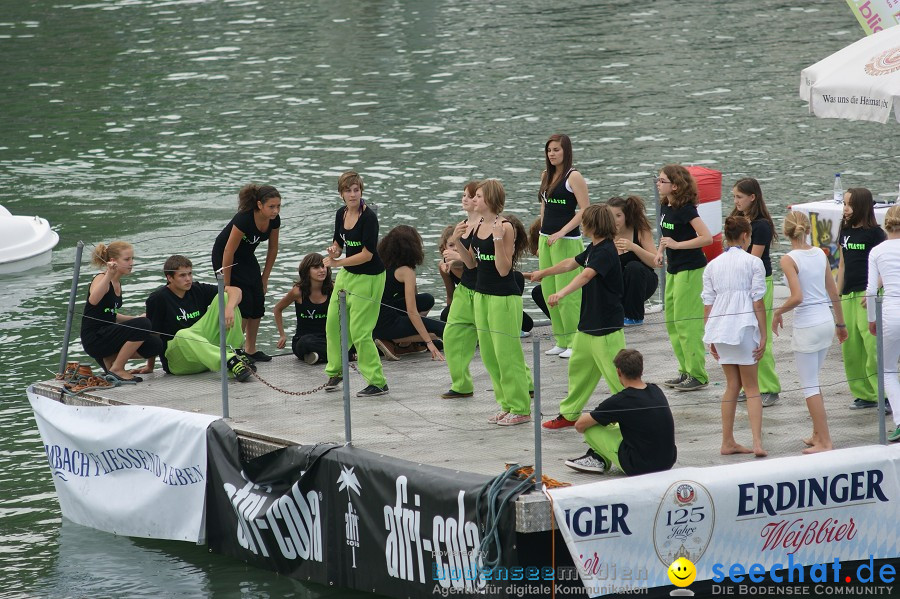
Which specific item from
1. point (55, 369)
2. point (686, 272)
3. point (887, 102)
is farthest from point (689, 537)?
point (55, 369)

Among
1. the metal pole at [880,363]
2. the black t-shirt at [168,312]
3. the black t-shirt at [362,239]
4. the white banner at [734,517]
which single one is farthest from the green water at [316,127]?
the metal pole at [880,363]

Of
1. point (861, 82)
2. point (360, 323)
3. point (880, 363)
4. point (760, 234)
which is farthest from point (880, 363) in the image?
point (861, 82)

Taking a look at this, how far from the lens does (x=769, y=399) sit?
33.9 feet

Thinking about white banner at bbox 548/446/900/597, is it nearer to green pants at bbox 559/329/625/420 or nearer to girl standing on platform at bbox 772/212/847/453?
A: girl standing on platform at bbox 772/212/847/453

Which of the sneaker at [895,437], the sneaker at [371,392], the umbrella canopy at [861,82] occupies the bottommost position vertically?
the sneaker at [371,392]

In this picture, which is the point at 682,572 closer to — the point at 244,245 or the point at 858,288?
the point at 858,288

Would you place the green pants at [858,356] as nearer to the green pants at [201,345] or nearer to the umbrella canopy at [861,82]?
the umbrella canopy at [861,82]

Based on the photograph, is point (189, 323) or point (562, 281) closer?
point (562, 281)

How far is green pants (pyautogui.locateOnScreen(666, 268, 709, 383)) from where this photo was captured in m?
10.6

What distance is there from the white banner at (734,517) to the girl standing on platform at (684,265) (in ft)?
6.85

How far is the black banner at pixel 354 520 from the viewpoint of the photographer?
28.0ft

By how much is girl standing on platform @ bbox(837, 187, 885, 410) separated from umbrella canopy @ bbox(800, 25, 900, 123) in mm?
2314

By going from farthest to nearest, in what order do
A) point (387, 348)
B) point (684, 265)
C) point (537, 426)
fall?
1. point (387, 348)
2. point (684, 265)
3. point (537, 426)

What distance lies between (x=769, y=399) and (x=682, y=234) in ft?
4.72
